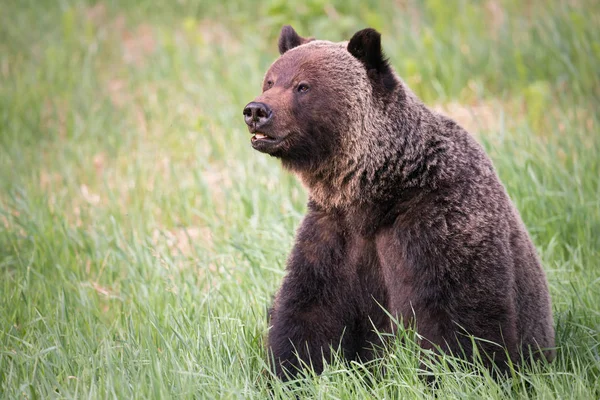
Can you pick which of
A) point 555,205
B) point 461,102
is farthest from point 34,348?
point 461,102

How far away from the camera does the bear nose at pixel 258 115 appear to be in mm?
4043

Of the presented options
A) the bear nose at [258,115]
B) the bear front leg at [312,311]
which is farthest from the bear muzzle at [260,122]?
the bear front leg at [312,311]

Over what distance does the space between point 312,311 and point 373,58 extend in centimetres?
147

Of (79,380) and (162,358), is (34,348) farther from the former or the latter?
(162,358)

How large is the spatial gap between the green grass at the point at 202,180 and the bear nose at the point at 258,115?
47.9 inches

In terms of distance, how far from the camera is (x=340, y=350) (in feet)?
13.7

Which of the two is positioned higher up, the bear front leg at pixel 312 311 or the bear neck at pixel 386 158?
the bear neck at pixel 386 158

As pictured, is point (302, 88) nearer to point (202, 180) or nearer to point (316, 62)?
point (316, 62)

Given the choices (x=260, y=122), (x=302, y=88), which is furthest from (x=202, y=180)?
(x=260, y=122)

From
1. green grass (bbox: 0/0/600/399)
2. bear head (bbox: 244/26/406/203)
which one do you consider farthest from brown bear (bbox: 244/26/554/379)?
green grass (bbox: 0/0/600/399)

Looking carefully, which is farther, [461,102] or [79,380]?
[461,102]

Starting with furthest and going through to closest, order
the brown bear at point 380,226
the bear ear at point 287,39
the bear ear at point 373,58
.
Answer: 1. the bear ear at point 287,39
2. the bear ear at point 373,58
3. the brown bear at point 380,226

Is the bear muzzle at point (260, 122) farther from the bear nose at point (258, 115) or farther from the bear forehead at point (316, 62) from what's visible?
the bear forehead at point (316, 62)

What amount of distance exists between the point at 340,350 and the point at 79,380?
1.39 m
